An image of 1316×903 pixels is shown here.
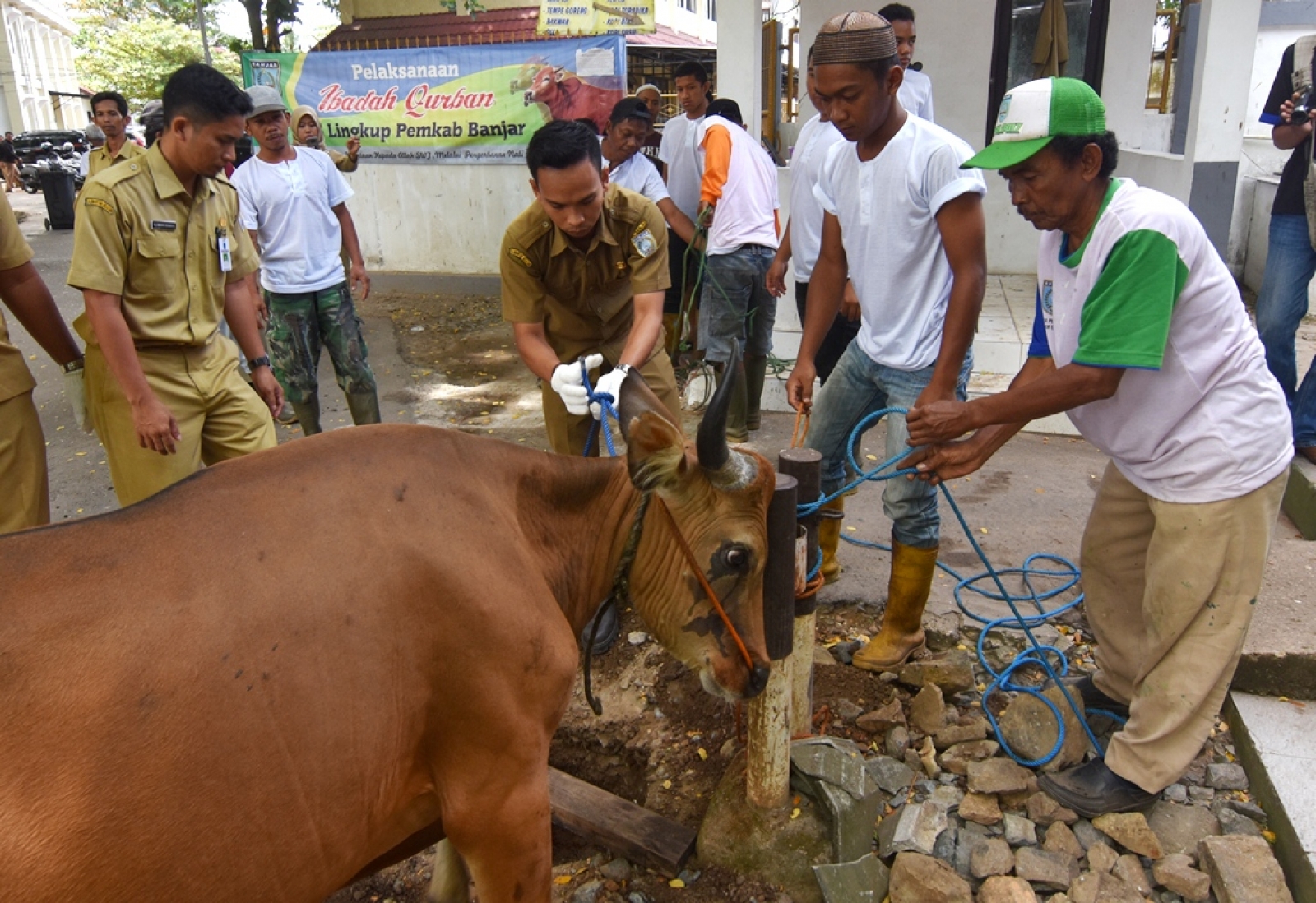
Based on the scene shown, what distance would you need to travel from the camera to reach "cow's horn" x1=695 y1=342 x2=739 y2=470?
232 cm

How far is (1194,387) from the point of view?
2898 mm

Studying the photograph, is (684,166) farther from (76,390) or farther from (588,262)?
(76,390)

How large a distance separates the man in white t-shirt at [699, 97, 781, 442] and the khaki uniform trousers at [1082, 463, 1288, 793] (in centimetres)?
363

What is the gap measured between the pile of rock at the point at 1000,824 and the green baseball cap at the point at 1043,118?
6.16ft

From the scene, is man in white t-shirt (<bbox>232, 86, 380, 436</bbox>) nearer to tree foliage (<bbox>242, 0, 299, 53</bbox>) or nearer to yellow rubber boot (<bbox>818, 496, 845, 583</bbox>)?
yellow rubber boot (<bbox>818, 496, 845, 583</bbox>)

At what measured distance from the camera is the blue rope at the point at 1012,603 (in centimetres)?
338

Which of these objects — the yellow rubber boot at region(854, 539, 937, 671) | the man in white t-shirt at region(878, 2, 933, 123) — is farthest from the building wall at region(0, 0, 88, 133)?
the yellow rubber boot at region(854, 539, 937, 671)

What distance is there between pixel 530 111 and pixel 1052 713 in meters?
9.78

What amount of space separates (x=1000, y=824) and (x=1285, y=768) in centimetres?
98

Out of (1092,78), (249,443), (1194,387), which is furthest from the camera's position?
(1092,78)

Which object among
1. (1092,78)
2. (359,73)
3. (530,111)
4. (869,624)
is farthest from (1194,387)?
(359,73)

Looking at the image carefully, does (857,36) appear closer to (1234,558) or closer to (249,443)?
(1234,558)

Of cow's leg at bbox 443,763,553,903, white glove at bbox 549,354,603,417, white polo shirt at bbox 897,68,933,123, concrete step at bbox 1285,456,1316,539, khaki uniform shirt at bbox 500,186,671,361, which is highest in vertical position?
white polo shirt at bbox 897,68,933,123

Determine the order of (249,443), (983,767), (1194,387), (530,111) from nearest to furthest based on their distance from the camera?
1. (1194,387)
2. (983,767)
3. (249,443)
4. (530,111)
